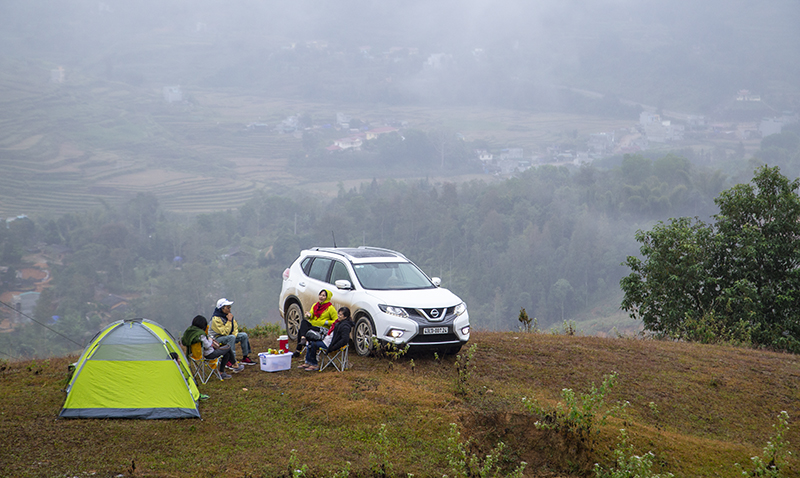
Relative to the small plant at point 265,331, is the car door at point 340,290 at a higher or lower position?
higher

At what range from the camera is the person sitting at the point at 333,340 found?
896cm

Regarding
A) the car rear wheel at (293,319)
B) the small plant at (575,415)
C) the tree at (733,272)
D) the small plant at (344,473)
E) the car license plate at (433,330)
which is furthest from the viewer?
the tree at (733,272)

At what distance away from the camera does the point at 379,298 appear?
9.71 m

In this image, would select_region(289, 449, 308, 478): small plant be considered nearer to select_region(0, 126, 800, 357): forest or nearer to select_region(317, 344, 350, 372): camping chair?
select_region(317, 344, 350, 372): camping chair

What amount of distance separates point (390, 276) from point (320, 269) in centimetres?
139

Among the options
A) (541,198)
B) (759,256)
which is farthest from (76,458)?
(541,198)

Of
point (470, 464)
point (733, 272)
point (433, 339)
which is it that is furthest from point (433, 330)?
point (733, 272)

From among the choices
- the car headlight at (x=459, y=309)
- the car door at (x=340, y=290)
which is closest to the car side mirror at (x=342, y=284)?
the car door at (x=340, y=290)

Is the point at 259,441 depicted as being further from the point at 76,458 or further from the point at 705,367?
the point at 705,367

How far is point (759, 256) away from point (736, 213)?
131 centimetres

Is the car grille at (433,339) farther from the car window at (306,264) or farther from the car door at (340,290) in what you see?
the car window at (306,264)

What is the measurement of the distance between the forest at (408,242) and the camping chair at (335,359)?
7873 centimetres

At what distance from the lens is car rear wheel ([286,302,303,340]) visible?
37.3ft

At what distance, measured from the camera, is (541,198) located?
416ft
